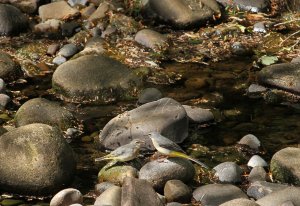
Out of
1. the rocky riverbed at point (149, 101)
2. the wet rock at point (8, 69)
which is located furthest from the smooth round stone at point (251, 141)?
the wet rock at point (8, 69)

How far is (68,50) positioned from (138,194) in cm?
490

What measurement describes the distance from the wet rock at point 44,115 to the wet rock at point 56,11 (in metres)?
3.90

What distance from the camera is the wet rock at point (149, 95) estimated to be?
29.6 ft

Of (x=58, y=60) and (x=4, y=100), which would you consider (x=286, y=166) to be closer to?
(x=4, y=100)

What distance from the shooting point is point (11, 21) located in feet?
37.2

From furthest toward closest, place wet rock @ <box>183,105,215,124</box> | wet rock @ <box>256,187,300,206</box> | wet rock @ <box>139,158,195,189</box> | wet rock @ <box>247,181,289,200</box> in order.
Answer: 1. wet rock @ <box>183,105,215,124</box>
2. wet rock @ <box>139,158,195,189</box>
3. wet rock @ <box>247,181,289,200</box>
4. wet rock @ <box>256,187,300,206</box>

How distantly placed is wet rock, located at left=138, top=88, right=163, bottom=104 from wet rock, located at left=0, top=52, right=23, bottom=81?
6.14ft

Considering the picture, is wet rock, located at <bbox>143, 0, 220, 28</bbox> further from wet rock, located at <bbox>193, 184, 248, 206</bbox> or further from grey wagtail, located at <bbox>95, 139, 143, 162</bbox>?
wet rock, located at <bbox>193, 184, 248, 206</bbox>

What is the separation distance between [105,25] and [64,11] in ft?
2.67

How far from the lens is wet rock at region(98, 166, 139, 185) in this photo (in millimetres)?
Answer: 6852

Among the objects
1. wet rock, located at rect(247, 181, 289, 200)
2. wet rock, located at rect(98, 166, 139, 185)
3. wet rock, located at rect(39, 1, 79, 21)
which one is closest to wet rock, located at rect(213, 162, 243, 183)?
wet rock, located at rect(247, 181, 289, 200)

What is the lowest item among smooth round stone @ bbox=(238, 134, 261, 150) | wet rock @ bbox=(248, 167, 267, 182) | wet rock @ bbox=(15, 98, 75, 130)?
wet rock @ bbox=(15, 98, 75, 130)

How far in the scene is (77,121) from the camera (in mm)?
8453

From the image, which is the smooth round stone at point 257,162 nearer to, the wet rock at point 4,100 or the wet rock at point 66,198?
the wet rock at point 66,198
